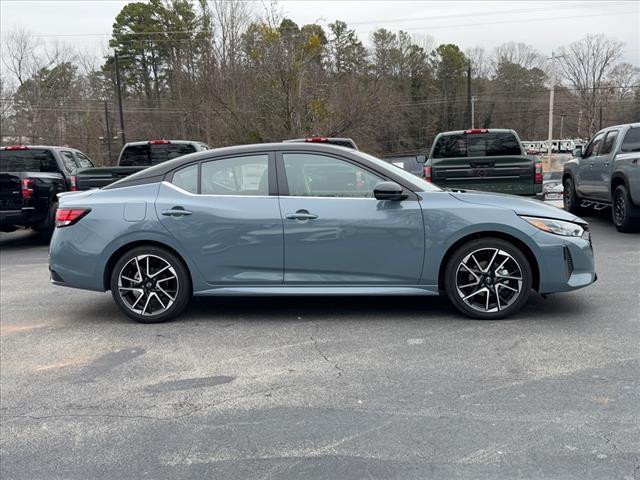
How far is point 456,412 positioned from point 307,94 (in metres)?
21.3

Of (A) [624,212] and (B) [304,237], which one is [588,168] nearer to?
(A) [624,212]

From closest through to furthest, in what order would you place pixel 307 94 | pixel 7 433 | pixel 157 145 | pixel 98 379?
pixel 7 433, pixel 98 379, pixel 157 145, pixel 307 94

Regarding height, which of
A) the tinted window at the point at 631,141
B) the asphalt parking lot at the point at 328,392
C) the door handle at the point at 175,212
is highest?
the tinted window at the point at 631,141

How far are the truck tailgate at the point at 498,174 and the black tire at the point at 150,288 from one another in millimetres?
6092

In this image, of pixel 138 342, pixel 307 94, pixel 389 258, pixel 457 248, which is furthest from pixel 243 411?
pixel 307 94

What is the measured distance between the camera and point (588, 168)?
11164 mm

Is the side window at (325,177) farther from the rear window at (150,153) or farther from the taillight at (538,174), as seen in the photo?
the rear window at (150,153)

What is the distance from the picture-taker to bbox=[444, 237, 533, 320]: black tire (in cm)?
514

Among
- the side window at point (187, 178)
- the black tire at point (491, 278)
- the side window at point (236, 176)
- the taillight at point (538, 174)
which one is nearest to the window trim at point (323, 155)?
the side window at point (236, 176)

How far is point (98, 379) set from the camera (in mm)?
4234

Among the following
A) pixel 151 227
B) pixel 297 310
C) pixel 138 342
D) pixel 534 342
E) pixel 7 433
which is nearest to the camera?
pixel 7 433

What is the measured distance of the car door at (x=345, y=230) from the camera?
5.16m

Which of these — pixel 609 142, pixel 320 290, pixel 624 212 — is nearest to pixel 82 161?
pixel 320 290

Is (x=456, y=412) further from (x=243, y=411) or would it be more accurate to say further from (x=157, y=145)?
(x=157, y=145)
